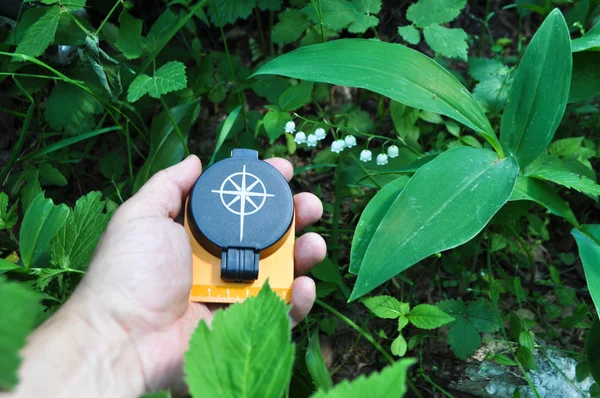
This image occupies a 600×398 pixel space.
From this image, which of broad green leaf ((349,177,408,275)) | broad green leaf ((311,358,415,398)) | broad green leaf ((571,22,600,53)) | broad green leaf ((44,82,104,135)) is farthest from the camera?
broad green leaf ((44,82,104,135))

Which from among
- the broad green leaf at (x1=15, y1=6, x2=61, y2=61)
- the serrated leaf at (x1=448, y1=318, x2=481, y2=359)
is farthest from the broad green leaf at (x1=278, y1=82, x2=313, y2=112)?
the serrated leaf at (x1=448, y1=318, x2=481, y2=359)

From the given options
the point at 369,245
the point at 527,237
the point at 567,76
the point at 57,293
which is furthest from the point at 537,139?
the point at 57,293

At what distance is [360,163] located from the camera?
1562 millimetres

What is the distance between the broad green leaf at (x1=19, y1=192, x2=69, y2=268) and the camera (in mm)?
1139

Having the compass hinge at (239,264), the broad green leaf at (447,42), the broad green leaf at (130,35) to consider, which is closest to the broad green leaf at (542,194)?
the broad green leaf at (447,42)

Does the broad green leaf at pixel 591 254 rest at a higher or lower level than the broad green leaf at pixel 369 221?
lower

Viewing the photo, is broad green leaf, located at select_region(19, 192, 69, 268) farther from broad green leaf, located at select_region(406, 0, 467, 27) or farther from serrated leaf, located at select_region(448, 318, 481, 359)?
broad green leaf, located at select_region(406, 0, 467, 27)

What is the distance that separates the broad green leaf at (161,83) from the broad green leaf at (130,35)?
93mm

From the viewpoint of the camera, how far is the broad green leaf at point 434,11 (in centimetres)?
159

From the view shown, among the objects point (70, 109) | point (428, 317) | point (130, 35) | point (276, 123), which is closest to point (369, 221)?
point (428, 317)

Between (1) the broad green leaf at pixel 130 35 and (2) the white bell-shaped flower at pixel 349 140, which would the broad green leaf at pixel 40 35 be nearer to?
(1) the broad green leaf at pixel 130 35

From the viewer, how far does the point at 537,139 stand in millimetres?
1265

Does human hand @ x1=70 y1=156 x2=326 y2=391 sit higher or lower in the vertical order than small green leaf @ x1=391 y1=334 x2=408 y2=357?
higher

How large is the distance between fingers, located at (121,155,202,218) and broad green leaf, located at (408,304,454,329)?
2.19ft
